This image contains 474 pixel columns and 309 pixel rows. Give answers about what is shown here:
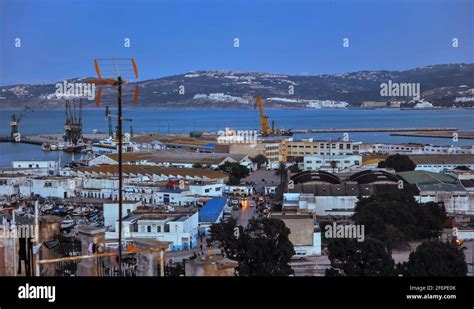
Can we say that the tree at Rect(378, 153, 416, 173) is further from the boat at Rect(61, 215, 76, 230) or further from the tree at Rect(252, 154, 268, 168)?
the boat at Rect(61, 215, 76, 230)

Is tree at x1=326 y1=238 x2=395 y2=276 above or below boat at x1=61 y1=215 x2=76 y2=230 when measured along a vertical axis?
above

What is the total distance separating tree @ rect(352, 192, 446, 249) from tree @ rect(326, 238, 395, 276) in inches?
55.1

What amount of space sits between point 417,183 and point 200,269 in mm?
6583

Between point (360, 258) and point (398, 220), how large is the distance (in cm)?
209

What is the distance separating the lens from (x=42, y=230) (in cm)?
253

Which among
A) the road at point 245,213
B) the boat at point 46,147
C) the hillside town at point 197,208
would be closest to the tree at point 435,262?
the hillside town at point 197,208

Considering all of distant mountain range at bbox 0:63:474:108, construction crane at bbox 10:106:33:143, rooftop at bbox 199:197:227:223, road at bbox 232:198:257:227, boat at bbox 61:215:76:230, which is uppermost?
distant mountain range at bbox 0:63:474:108

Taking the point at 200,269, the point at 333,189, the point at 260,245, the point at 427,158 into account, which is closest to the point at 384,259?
the point at 260,245

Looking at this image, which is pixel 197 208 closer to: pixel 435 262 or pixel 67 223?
pixel 67 223

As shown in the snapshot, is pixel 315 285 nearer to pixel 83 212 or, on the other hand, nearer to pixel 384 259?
pixel 384 259

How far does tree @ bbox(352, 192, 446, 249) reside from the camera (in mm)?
5203

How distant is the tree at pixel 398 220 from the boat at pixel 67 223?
95.3 inches

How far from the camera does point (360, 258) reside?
3.53 metres

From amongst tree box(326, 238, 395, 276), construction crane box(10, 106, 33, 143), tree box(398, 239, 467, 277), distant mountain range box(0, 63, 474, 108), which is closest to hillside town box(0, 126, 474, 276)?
tree box(326, 238, 395, 276)
